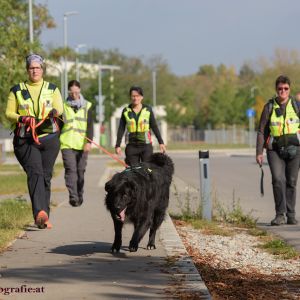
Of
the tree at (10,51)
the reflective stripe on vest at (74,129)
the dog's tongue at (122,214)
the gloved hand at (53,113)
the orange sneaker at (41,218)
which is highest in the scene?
the tree at (10,51)

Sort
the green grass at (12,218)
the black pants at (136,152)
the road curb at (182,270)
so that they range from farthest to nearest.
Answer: the black pants at (136,152), the green grass at (12,218), the road curb at (182,270)

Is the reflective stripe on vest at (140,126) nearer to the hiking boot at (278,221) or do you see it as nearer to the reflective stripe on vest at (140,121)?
the reflective stripe on vest at (140,121)

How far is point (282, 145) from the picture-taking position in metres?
11.8

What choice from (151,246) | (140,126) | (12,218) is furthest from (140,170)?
(140,126)

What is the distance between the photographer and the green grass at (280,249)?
902 centimetres

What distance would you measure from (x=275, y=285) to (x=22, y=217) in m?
5.39

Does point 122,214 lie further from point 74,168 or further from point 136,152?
point 74,168

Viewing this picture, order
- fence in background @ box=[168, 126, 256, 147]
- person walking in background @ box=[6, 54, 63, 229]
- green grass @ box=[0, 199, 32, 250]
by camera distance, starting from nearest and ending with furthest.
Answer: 1. green grass @ box=[0, 199, 32, 250]
2. person walking in background @ box=[6, 54, 63, 229]
3. fence in background @ box=[168, 126, 256, 147]

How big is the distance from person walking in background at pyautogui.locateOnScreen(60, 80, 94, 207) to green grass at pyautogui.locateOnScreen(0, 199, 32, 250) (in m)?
0.87

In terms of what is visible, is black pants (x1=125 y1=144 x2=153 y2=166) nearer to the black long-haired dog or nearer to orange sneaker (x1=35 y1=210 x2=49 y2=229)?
orange sneaker (x1=35 y1=210 x2=49 y2=229)

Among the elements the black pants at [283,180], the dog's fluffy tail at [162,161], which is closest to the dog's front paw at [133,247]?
the dog's fluffy tail at [162,161]

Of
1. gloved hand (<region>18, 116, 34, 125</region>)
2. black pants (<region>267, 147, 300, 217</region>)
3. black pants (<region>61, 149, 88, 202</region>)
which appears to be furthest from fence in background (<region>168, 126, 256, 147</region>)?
gloved hand (<region>18, 116, 34, 125</region>)

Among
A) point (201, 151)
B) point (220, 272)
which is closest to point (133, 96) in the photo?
point (201, 151)

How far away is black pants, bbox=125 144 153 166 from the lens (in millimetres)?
12031
